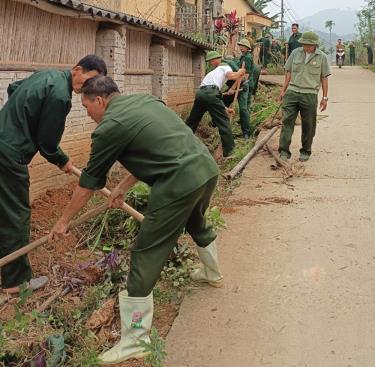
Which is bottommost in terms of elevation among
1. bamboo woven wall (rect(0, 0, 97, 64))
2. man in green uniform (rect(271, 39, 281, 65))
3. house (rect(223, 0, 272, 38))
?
bamboo woven wall (rect(0, 0, 97, 64))

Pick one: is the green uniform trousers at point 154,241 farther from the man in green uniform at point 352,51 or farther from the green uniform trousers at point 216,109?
the man in green uniform at point 352,51

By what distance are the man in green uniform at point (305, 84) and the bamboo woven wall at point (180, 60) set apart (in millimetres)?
3961

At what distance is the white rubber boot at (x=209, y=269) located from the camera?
3590 mm

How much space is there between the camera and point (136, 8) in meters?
12.4

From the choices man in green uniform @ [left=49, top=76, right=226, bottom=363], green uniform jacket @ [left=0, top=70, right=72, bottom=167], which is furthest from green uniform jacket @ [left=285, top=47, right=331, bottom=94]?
man in green uniform @ [left=49, top=76, right=226, bottom=363]

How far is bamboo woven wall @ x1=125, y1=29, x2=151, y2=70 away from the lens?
7773 millimetres

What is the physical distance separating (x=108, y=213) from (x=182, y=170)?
2.05 metres

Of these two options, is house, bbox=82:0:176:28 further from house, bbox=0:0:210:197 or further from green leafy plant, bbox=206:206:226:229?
green leafy plant, bbox=206:206:226:229

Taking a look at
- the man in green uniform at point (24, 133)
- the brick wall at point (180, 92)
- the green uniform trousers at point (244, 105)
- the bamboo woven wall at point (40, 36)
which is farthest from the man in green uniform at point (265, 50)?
the man in green uniform at point (24, 133)

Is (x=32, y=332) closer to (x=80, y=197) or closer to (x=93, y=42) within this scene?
(x=80, y=197)

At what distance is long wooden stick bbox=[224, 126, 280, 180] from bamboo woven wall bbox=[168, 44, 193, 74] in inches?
119

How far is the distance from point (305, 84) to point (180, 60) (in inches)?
195

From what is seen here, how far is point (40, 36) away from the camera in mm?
5457

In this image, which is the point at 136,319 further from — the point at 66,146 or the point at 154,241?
the point at 66,146
